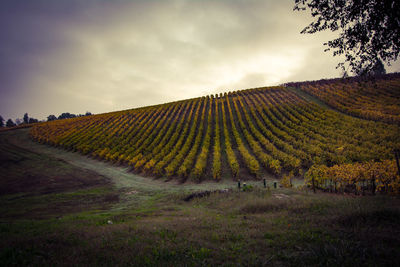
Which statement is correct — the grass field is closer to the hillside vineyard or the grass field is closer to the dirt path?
the dirt path

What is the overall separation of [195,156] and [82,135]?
31.2m

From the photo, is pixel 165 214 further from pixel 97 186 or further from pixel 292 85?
pixel 292 85

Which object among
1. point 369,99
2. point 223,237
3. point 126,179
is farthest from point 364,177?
point 369,99

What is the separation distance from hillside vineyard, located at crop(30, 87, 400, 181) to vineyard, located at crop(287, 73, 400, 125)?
3134 millimetres

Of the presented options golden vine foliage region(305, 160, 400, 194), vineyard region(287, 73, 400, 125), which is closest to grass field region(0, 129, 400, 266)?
golden vine foliage region(305, 160, 400, 194)

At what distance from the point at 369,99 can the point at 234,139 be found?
1401 inches

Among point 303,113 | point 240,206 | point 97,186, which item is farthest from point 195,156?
point 303,113

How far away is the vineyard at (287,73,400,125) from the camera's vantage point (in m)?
34.5

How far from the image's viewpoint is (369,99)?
44.2 m

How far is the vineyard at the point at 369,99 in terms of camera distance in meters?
34.5

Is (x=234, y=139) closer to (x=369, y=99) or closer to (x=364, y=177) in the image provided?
(x=364, y=177)

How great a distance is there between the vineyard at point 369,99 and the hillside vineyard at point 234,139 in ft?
10.3

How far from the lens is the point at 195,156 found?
92.9 feet

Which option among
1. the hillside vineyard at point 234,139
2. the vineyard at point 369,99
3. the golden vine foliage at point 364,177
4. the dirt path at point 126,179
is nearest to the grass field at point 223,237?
the golden vine foliage at point 364,177
